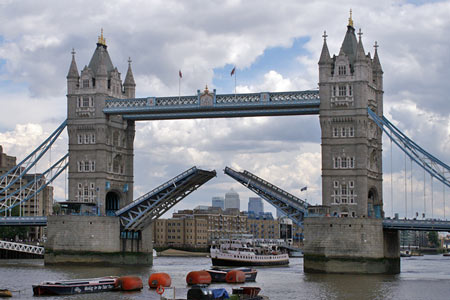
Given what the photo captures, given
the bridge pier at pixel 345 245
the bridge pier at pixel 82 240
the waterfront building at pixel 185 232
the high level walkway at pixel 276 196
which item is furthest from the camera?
the waterfront building at pixel 185 232

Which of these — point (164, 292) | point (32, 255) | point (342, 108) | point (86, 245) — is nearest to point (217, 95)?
point (342, 108)

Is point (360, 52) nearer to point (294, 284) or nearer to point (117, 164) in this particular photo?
point (294, 284)

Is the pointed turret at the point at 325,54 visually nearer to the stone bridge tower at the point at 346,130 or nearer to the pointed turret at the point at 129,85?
the stone bridge tower at the point at 346,130

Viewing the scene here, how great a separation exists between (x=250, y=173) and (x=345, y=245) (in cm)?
1374

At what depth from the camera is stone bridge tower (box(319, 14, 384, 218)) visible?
277ft

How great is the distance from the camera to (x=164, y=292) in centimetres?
5503

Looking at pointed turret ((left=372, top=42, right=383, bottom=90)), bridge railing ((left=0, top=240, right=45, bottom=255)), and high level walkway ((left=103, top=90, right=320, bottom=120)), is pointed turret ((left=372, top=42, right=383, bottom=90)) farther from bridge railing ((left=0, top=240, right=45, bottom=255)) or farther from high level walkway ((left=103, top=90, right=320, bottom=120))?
bridge railing ((left=0, top=240, right=45, bottom=255))

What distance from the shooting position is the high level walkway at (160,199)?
90625 millimetres

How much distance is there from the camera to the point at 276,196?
8644 cm

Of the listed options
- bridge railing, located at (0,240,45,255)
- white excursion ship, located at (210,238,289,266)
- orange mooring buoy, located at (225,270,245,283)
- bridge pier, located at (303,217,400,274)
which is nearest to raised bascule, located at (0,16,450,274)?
bridge pier, located at (303,217,400,274)

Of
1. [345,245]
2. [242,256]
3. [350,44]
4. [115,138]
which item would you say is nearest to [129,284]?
[345,245]

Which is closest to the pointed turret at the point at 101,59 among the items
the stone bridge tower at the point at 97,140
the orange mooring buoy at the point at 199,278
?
the stone bridge tower at the point at 97,140

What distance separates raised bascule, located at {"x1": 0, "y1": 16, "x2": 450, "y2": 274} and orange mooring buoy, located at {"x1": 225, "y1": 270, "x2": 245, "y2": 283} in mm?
12167

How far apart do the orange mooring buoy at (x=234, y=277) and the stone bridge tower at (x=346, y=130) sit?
17167mm
